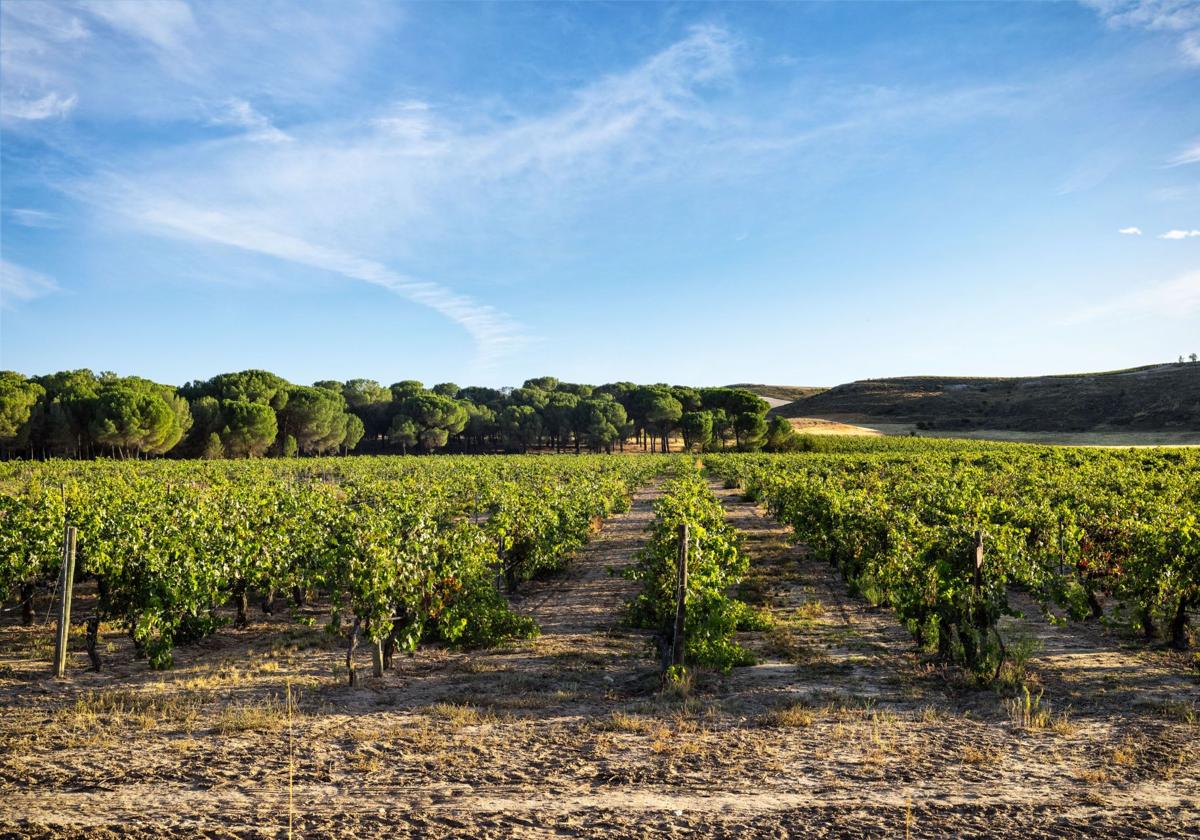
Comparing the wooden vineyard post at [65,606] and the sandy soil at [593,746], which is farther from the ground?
the wooden vineyard post at [65,606]

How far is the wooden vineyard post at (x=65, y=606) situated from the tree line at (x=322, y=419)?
174 feet

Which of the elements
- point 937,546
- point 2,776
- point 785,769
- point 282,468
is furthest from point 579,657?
point 282,468

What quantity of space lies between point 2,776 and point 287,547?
259 inches

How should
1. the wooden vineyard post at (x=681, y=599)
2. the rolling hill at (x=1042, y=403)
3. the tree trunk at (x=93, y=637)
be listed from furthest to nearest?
the rolling hill at (x=1042, y=403), the tree trunk at (x=93, y=637), the wooden vineyard post at (x=681, y=599)

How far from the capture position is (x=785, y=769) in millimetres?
6555

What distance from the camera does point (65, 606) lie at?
9812 millimetres

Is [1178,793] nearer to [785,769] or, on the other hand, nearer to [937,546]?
[785,769]

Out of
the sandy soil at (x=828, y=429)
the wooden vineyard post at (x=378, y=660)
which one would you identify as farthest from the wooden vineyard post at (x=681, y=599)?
the sandy soil at (x=828, y=429)

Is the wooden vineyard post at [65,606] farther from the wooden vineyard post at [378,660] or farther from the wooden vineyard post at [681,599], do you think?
the wooden vineyard post at [681,599]

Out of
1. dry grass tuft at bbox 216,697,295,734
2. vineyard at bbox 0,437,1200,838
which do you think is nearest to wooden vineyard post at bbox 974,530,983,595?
vineyard at bbox 0,437,1200,838

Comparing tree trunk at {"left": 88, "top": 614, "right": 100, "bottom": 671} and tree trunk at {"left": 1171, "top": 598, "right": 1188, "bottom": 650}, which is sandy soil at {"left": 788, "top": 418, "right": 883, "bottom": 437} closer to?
tree trunk at {"left": 1171, "top": 598, "right": 1188, "bottom": 650}

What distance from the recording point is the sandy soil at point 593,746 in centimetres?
566

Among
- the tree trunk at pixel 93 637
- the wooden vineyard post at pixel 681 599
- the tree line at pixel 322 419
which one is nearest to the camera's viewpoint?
the wooden vineyard post at pixel 681 599

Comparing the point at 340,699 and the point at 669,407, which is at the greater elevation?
the point at 669,407
